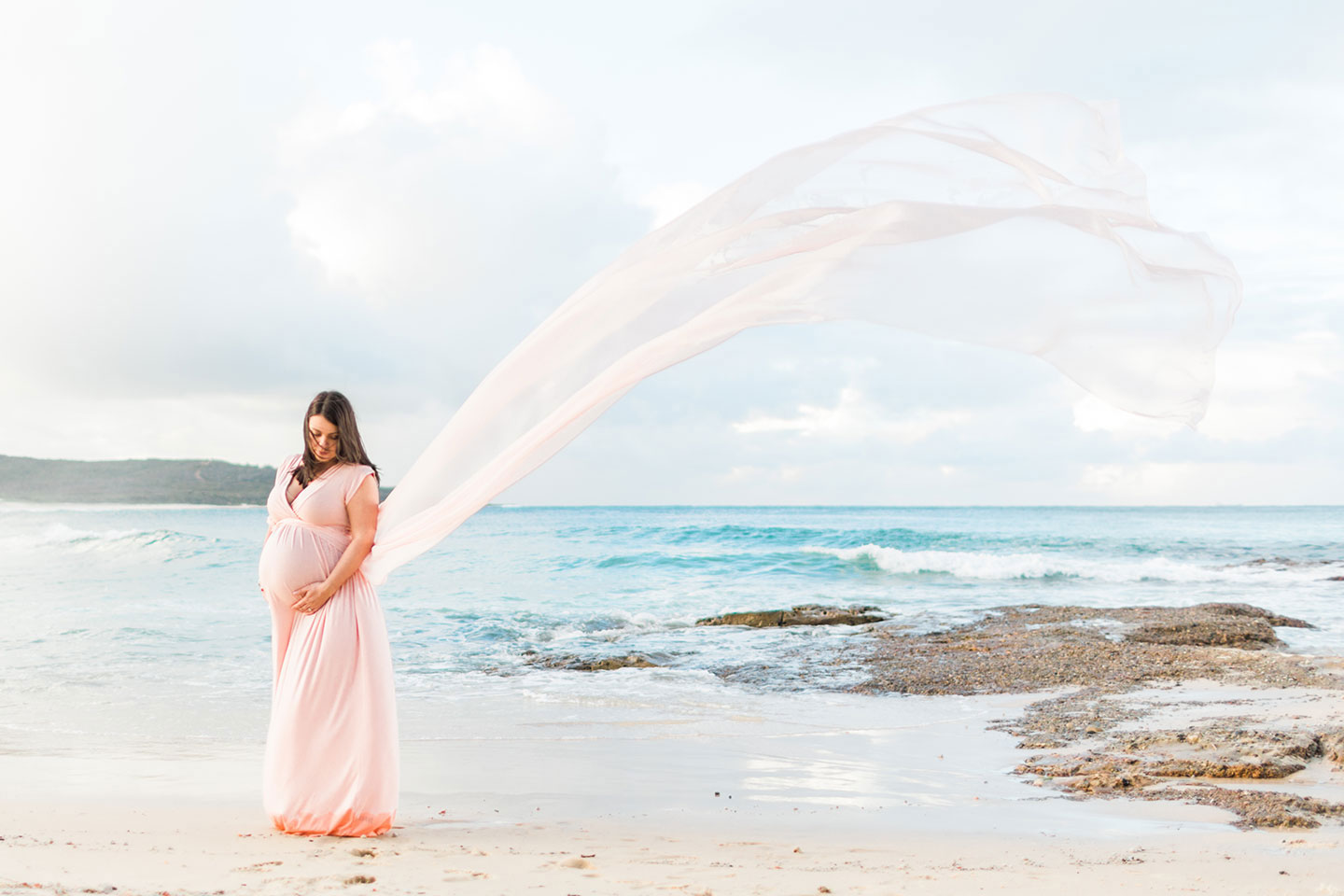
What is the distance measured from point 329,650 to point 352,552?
0.43m

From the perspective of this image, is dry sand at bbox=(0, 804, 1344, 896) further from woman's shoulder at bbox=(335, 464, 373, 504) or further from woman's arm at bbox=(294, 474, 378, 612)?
woman's shoulder at bbox=(335, 464, 373, 504)

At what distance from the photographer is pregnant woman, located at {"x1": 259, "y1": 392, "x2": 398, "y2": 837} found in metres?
3.83

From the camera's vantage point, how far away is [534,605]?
17.6m

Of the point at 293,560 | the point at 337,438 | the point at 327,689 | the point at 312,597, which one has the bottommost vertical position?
the point at 327,689

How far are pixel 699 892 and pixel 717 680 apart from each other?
20.6 feet

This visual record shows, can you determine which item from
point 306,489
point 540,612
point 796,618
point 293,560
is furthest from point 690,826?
point 540,612

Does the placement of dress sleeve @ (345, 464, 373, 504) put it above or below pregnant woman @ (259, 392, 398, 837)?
above

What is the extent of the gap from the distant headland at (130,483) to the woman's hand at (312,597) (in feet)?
183

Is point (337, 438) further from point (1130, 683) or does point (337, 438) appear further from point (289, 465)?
point (1130, 683)

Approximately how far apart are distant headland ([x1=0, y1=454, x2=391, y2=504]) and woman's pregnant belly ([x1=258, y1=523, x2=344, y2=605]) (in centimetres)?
5572

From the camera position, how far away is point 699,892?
311 cm

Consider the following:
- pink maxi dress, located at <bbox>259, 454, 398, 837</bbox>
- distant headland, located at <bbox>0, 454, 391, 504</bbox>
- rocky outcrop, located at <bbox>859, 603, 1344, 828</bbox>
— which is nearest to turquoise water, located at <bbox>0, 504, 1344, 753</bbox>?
rocky outcrop, located at <bbox>859, 603, 1344, 828</bbox>

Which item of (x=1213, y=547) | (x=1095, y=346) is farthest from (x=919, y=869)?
(x=1213, y=547)

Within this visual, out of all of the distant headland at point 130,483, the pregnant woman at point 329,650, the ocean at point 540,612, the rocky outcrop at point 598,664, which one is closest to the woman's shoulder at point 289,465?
the pregnant woman at point 329,650
